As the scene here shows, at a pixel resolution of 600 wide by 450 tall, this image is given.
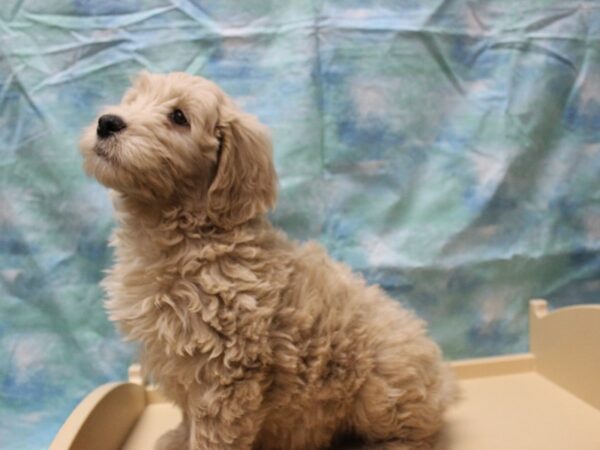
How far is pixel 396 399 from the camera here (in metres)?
1.42

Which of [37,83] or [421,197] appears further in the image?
[421,197]

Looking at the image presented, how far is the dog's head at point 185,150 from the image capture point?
1243 millimetres

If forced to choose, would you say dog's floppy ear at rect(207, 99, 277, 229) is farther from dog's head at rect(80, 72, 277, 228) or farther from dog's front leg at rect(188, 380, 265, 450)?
dog's front leg at rect(188, 380, 265, 450)

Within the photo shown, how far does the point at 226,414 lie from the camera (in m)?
1.26

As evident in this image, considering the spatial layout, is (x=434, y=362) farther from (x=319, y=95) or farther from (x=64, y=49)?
(x=64, y=49)

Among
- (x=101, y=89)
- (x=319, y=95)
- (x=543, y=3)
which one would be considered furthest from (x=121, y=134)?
(x=543, y=3)

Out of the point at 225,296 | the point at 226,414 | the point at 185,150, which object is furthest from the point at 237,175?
the point at 226,414

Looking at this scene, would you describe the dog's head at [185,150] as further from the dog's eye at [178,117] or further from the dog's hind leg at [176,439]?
the dog's hind leg at [176,439]

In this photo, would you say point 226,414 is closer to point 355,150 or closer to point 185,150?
point 185,150

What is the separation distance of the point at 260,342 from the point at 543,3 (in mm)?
1443

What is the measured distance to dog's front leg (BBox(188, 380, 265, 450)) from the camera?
1263 millimetres

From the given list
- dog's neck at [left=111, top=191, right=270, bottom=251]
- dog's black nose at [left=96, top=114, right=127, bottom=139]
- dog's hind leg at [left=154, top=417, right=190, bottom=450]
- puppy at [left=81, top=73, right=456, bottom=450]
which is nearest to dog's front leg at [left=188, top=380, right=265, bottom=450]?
puppy at [left=81, top=73, right=456, bottom=450]

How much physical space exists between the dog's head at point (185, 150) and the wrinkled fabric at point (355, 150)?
1.61ft

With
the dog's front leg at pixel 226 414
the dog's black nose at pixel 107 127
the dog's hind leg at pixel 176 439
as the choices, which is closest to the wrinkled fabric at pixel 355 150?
the dog's hind leg at pixel 176 439
